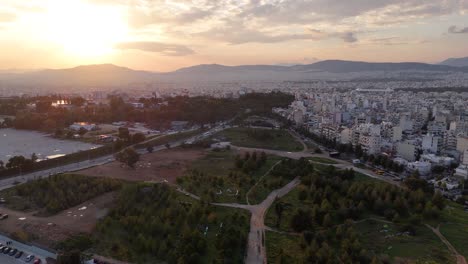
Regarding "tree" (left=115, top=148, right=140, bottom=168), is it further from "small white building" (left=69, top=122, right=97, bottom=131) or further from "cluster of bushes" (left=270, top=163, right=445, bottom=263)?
"small white building" (left=69, top=122, right=97, bottom=131)

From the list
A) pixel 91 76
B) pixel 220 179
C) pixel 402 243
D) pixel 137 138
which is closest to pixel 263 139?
pixel 137 138

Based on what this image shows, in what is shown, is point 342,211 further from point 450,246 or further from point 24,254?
point 24,254

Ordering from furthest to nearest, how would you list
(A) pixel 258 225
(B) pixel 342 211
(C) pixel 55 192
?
(C) pixel 55 192
(B) pixel 342 211
(A) pixel 258 225

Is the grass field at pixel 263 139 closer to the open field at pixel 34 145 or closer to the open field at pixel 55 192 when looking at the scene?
the open field at pixel 34 145

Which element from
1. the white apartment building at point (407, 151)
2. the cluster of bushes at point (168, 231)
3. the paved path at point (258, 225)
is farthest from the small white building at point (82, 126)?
the white apartment building at point (407, 151)

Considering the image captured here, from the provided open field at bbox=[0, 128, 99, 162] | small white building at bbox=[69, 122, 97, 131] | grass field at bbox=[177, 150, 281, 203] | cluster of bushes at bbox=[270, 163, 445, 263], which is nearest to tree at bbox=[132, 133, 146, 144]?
open field at bbox=[0, 128, 99, 162]

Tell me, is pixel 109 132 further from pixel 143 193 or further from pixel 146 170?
pixel 143 193
